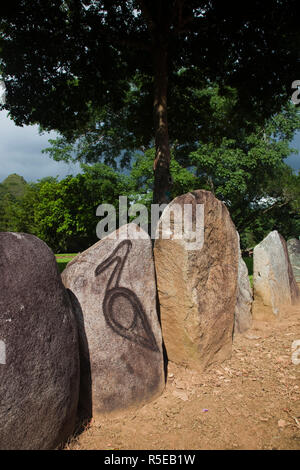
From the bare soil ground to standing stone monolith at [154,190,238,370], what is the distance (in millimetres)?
237

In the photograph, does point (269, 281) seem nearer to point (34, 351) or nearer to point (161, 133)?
point (34, 351)

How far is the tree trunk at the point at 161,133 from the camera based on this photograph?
22.9 feet

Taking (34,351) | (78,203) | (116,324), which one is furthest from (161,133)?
(78,203)

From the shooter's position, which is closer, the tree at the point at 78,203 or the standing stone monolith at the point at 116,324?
the standing stone monolith at the point at 116,324

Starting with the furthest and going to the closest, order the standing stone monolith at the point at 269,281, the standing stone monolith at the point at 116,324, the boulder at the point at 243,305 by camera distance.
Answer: the standing stone monolith at the point at 269,281, the boulder at the point at 243,305, the standing stone monolith at the point at 116,324

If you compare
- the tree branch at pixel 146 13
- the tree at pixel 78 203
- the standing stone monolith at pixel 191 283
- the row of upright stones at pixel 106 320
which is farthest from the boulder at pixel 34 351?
the tree at pixel 78 203

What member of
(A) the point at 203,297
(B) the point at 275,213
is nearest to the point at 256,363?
(A) the point at 203,297

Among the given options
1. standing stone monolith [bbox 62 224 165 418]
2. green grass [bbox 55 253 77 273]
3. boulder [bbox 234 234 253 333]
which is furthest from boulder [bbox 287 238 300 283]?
green grass [bbox 55 253 77 273]

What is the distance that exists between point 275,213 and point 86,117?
15.2 metres

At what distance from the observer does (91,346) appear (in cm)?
233

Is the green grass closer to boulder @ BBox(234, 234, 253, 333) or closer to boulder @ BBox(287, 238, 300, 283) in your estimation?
boulder @ BBox(287, 238, 300, 283)

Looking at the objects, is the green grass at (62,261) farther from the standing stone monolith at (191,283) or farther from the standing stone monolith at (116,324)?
the standing stone monolith at (116,324)

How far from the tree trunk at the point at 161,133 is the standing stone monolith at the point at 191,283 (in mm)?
3879

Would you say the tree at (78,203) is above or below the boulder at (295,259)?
above
